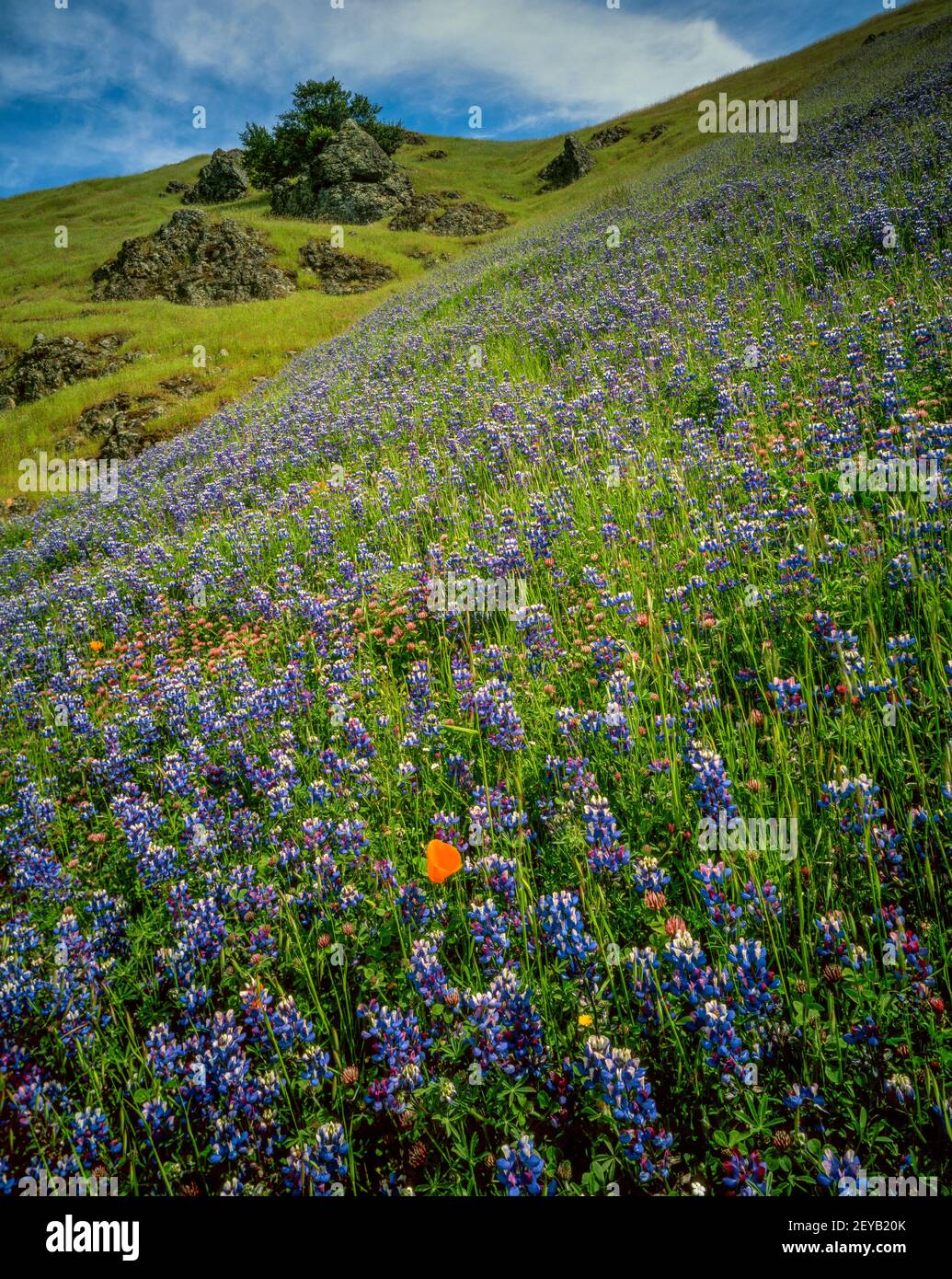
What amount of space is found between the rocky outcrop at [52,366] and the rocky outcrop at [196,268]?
8384 mm

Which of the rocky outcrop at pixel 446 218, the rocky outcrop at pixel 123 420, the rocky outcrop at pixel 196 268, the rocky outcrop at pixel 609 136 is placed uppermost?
the rocky outcrop at pixel 609 136

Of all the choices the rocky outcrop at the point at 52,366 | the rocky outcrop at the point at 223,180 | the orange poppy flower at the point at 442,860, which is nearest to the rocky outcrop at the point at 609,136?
the rocky outcrop at the point at 223,180

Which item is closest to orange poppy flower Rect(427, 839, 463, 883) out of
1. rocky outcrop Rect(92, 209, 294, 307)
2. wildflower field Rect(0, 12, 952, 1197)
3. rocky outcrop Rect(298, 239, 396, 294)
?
wildflower field Rect(0, 12, 952, 1197)

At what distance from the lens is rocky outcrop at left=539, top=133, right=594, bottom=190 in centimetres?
5978

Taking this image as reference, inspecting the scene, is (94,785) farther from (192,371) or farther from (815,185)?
(192,371)

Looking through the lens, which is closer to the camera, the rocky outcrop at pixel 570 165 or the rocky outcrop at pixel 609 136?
the rocky outcrop at pixel 570 165

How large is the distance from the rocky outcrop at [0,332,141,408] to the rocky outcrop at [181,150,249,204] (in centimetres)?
3716

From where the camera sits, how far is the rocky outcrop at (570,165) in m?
59.8

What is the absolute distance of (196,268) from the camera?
3322 centimetres

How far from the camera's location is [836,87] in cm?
2720

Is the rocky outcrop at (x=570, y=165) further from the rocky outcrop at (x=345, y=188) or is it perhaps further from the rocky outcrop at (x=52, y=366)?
the rocky outcrop at (x=52, y=366)

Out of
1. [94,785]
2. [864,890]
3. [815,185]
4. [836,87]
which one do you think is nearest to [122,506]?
[94,785]

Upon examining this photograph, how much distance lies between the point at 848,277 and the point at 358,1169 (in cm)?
1158

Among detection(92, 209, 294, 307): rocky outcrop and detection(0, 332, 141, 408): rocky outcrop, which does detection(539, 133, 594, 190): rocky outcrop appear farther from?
detection(0, 332, 141, 408): rocky outcrop
